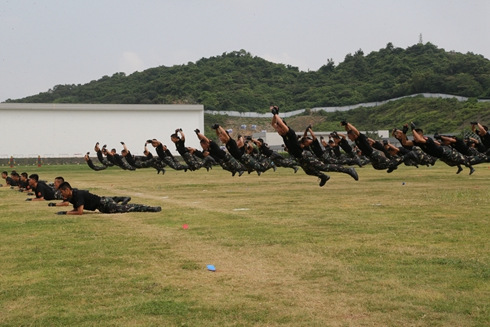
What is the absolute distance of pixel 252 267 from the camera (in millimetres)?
10375

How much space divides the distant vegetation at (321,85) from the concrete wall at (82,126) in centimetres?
3108

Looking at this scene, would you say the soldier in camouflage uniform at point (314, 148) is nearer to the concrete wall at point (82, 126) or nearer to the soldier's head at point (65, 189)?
the soldier's head at point (65, 189)

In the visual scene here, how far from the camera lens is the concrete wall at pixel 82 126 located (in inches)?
3263

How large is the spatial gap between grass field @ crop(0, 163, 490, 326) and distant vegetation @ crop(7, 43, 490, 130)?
82981 millimetres

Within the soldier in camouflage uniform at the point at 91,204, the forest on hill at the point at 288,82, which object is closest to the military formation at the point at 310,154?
the soldier in camouflage uniform at the point at 91,204

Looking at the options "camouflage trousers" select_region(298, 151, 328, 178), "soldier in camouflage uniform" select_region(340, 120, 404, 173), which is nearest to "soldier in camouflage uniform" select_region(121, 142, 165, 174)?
"camouflage trousers" select_region(298, 151, 328, 178)

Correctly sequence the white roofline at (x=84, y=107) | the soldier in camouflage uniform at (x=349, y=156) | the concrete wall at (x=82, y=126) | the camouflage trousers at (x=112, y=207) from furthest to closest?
the white roofline at (x=84, y=107) → the concrete wall at (x=82, y=126) → the soldier in camouflage uniform at (x=349, y=156) → the camouflage trousers at (x=112, y=207)

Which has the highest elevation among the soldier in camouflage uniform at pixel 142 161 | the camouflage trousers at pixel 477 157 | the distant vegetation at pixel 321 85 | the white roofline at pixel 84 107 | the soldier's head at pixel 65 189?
the distant vegetation at pixel 321 85

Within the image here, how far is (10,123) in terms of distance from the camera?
8288cm

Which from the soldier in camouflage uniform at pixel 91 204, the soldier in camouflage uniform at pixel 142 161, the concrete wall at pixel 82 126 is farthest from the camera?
the concrete wall at pixel 82 126

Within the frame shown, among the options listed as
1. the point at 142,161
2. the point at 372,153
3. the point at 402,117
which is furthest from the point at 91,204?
the point at 402,117

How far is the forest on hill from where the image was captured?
116m

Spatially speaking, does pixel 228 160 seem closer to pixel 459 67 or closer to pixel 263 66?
pixel 459 67

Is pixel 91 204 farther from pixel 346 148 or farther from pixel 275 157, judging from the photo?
pixel 346 148
